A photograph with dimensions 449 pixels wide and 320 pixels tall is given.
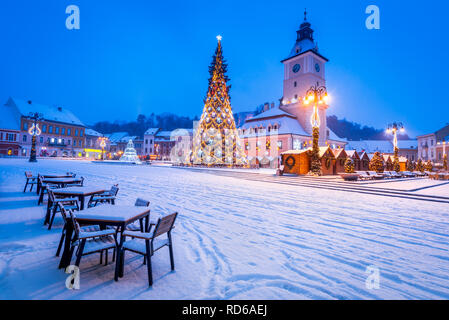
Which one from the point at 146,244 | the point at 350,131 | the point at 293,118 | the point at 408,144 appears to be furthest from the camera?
the point at 350,131

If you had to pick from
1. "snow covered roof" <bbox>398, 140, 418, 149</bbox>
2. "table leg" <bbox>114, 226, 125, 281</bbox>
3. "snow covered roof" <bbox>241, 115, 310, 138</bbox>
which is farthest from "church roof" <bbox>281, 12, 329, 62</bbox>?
"table leg" <bbox>114, 226, 125, 281</bbox>

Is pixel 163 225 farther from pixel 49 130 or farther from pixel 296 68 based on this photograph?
pixel 49 130

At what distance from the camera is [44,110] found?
54969mm

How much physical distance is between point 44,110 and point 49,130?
5537mm

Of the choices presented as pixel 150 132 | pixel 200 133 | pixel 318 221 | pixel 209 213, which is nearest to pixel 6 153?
pixel 150 132

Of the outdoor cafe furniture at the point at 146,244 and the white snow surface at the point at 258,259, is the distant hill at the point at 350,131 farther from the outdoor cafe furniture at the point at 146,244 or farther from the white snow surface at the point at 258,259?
the outdoor cafe furniture at the point at 146,244

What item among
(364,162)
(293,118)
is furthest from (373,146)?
(364,162)

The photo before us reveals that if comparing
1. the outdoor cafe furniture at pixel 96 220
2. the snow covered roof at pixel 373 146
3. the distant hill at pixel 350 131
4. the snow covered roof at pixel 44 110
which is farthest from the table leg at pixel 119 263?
the distant hill at pixel 350 131

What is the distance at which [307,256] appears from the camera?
3973 millimetres

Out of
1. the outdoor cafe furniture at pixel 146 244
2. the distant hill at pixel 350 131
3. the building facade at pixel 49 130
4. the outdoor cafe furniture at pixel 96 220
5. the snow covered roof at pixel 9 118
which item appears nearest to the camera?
the outdoor cafe furniture at pixel 146 244

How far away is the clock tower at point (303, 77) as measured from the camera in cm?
4341

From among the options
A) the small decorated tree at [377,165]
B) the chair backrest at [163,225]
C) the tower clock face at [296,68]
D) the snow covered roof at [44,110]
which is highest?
the tower clock face at [296,68]

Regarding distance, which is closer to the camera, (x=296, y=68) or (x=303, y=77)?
(x=303, y=77)
